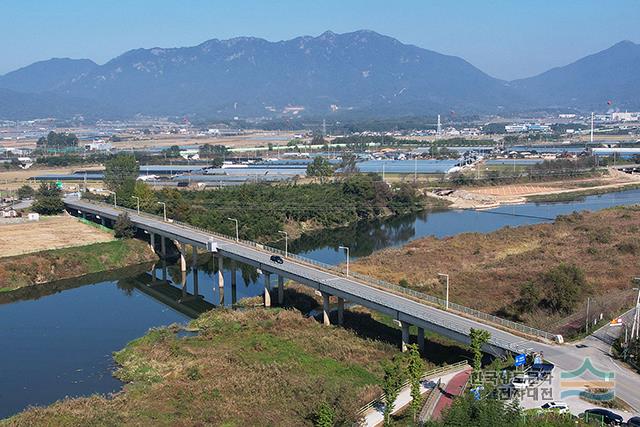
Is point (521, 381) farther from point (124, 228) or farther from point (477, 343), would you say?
point (124, 228)

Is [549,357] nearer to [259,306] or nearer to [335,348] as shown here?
[335,348]

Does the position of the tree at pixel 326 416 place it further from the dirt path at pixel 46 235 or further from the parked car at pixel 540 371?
the dirt path at pixel 46 235

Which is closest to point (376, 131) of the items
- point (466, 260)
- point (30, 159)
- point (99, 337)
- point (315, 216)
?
point (30, 159)

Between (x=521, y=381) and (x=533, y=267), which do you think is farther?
(x=533, y=267)

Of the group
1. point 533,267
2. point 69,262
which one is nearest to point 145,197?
point 69,262

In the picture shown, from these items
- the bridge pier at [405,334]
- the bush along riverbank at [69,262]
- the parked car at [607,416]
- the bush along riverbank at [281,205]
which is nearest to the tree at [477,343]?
the parked car at [607,416]

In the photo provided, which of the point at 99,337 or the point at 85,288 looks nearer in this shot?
the point at 99,337
